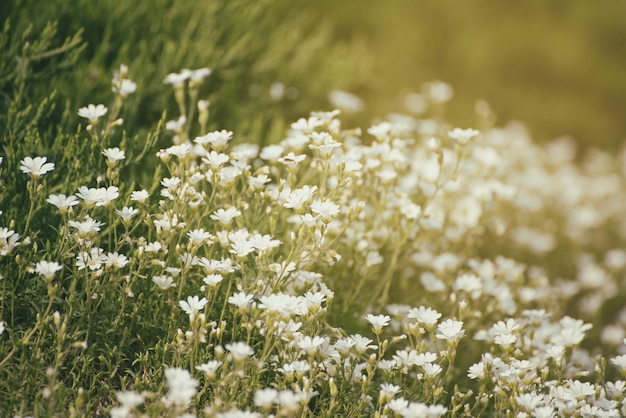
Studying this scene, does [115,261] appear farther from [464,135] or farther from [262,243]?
[464,135]

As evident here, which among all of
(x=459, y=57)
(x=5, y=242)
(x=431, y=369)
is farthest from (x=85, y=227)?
(x=459, y=57)

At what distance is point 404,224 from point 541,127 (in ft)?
14.5

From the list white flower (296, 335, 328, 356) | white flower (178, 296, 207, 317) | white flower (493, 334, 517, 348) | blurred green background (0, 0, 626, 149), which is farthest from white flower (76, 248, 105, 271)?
blurred green background (0, 0, 626, 149)

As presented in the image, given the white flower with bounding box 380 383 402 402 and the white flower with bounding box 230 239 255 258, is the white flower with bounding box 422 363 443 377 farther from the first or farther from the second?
the white flower with bounding box 230 239 255 258

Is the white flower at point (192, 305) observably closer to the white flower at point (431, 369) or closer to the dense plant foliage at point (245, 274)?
the dense plant foliage at point (245, 274)

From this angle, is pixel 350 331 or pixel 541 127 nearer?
pixel 350 331

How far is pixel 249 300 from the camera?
2.20 m

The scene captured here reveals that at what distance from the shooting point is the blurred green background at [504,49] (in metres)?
7.12

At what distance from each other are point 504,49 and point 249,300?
18.8 ft

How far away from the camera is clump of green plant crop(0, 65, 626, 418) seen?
220 centimetres

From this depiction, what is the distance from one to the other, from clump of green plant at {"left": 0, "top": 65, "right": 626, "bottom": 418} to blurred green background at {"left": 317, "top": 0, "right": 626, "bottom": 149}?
12.1 feet

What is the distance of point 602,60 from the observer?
7.25 m

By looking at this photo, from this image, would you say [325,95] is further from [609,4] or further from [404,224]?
[609,4]

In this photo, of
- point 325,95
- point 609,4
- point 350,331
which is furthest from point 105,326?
point 609,4
